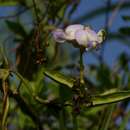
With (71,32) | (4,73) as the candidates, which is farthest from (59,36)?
(4,73)

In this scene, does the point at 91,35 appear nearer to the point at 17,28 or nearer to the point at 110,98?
the point at 110,98

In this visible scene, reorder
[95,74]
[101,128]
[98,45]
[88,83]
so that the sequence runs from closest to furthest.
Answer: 1. [98,45]
2. [101,128]
3. [88,83]
4. [95,74]

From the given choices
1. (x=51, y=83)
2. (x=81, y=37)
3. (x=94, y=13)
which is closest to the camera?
(x=81, y=37)

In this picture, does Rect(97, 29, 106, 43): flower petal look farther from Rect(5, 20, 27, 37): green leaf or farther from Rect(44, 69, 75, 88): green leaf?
Rect(5, 20, 27, 37): green leaf

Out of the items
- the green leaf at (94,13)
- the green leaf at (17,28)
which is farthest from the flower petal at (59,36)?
the green leaf at (94,13)

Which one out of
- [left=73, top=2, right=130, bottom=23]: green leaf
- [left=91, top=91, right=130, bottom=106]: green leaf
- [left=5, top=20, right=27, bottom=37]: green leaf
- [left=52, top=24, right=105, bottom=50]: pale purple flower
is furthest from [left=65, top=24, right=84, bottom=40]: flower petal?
[left=73, top=2, right=130, bottom=23]: green leaf

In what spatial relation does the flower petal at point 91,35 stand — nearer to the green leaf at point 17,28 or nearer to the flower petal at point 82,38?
the flower petal at point 82,38

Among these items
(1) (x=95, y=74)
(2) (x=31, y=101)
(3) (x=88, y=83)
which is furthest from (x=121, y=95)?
(1) (x=95, y=74)

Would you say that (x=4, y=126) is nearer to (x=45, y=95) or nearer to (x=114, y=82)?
(x=45, y=95)
